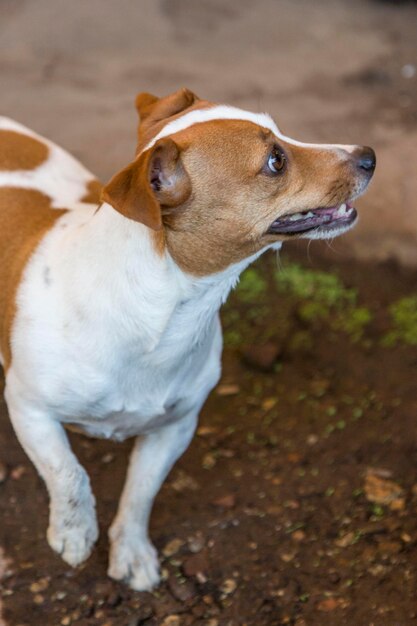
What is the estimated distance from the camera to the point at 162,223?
2.85m

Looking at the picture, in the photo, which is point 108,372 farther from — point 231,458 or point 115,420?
point 231,458

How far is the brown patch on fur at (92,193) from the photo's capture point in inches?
148

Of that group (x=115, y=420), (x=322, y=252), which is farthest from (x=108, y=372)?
(x=322, y=252)

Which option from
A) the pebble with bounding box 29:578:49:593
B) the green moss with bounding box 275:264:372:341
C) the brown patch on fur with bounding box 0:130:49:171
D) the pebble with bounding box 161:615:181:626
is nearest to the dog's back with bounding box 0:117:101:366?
the brown patch on fur with bounding box 0:130:49:171

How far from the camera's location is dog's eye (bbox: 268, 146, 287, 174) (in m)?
2.97

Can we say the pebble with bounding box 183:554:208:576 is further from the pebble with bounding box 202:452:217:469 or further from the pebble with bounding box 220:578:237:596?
the pebble with bounding box 202:452:217:469

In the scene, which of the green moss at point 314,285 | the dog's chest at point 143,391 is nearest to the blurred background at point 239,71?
the green moss at point 314,285

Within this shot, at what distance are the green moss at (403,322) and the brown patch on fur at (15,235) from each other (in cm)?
203

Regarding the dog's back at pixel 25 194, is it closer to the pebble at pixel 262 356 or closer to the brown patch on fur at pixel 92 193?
the brown patch on fur at pixel 92 193

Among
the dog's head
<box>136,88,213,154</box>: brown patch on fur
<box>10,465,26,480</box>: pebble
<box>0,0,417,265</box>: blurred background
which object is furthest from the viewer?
<box>0,0,417,265</box>: blurred background

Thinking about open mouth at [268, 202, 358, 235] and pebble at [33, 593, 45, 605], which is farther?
pebble at [33, 593, 45, 605]

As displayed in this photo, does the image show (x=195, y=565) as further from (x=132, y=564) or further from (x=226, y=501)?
(x=226, y=501)

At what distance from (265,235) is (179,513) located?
54.5 inches

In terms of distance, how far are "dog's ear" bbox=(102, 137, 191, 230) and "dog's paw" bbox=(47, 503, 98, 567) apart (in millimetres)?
1197
